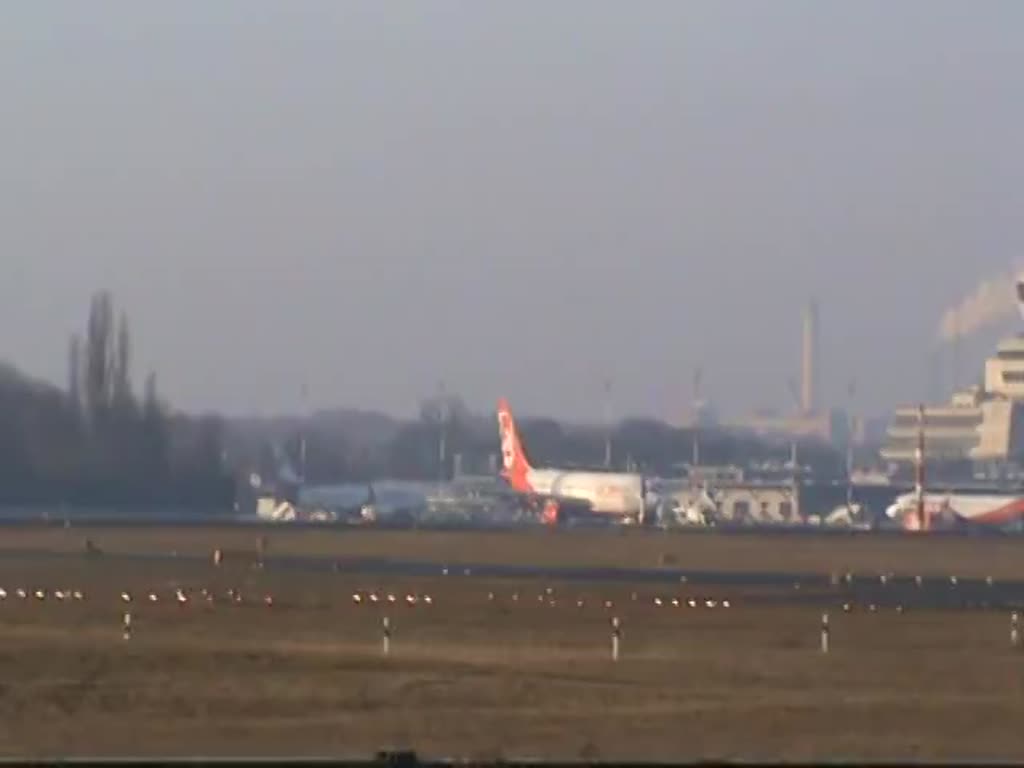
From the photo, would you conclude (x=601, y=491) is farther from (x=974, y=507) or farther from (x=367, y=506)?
(x=974, y=507)

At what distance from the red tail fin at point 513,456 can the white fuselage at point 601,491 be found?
373cm

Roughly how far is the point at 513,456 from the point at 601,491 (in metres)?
14.0

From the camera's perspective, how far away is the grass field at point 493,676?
31094mm

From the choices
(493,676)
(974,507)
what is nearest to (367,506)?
(974,507)

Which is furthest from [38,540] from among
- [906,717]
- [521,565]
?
[906,717]

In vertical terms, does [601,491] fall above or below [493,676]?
above

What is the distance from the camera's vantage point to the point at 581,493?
547ft

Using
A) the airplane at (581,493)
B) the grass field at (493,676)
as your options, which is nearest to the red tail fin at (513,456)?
the airplane at (581,493)

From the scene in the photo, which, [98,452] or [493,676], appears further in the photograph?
[98,452]

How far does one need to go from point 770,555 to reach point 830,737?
231 feet

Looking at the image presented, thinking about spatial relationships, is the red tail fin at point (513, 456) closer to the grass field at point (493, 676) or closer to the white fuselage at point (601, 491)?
the white fuselage at point (601, 491)

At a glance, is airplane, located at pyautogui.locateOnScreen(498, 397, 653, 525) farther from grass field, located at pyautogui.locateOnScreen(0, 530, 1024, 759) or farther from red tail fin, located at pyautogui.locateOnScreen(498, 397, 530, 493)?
grass field, located at pyautogui.locateOnScreen(0, 530, 1024, 759)

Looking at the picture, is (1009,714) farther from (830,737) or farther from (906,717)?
(830,737)

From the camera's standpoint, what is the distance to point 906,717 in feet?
114
